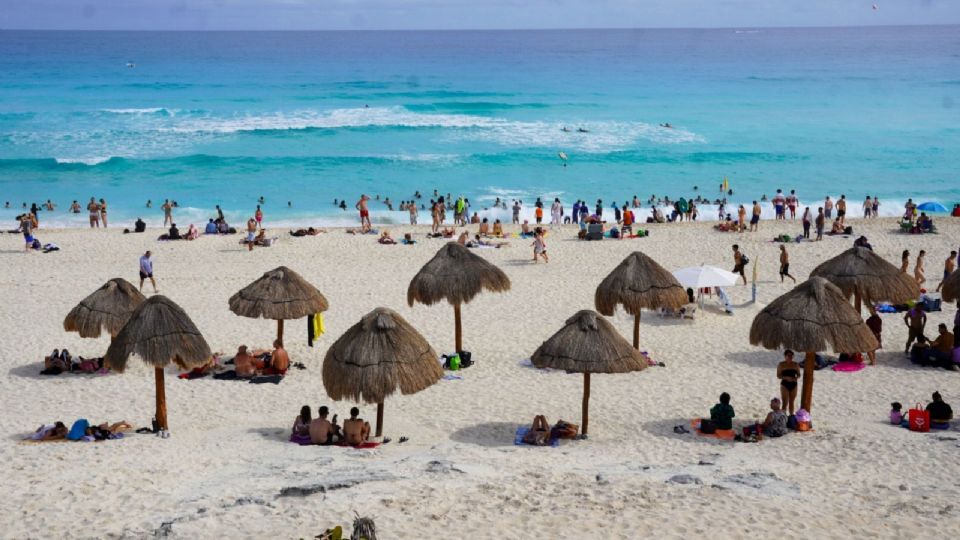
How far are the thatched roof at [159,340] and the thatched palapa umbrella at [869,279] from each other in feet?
30.6

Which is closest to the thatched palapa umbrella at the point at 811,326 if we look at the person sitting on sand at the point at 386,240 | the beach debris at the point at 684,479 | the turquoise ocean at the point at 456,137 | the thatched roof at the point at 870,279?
the thatched roof at the point at 870,279

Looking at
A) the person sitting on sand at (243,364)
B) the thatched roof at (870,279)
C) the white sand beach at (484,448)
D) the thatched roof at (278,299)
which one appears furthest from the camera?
the thatched roof at (870,279)

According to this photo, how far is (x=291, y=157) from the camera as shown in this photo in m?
46.1

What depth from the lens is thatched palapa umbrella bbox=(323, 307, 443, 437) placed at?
35.1 ft

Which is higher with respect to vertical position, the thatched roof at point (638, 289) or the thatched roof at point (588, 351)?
the thatched roof at point (638, 289)

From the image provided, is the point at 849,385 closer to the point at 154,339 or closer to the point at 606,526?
the point at 606,526

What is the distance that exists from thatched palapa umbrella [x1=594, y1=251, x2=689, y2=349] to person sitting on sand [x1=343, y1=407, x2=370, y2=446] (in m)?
4.97

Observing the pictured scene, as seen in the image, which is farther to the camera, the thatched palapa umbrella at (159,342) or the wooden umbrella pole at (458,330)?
the wooden umbrella pole at (458,330)

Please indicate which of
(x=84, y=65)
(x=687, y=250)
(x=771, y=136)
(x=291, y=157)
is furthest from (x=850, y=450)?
(x=84, y=65)

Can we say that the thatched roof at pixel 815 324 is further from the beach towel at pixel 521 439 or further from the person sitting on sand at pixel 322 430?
the person sitting on sand at pixel 322 430

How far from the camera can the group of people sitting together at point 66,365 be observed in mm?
14250

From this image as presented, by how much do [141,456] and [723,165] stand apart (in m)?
38.2

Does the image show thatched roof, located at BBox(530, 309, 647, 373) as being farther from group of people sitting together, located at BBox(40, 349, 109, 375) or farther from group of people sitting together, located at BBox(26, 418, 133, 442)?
group of people sitting together, located at BBox(40, 349, 109, 375)

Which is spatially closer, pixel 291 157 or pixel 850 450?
pixel 850 450
